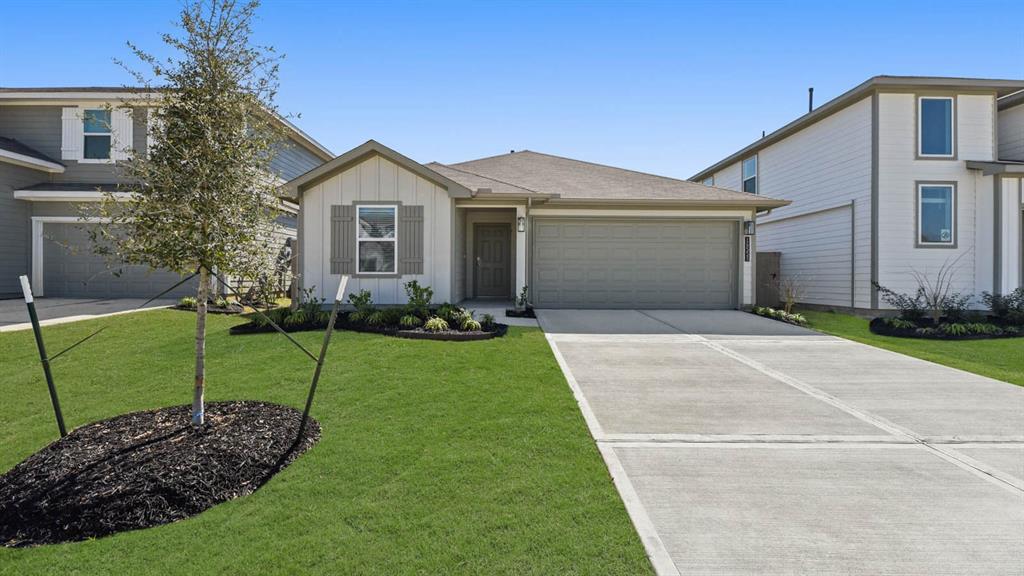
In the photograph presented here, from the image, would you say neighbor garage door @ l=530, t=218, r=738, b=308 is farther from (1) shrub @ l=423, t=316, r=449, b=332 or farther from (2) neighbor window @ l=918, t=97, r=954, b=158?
(2) neighbor window @ l=918, t=97, r=954, b=158

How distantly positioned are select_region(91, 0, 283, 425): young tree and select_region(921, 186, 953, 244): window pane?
47.1ft

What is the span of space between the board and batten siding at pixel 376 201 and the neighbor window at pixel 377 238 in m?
0.22

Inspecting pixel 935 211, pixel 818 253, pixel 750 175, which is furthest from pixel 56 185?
pixel 935 211

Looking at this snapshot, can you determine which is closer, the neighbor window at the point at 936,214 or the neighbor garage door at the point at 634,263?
the neighbor window at the point at 936,214

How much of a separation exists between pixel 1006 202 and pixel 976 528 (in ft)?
43.1

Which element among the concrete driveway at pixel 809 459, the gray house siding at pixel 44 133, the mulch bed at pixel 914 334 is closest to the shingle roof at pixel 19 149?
the gray house siding at pixel 44 133

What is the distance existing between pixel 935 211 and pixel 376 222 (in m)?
13.4

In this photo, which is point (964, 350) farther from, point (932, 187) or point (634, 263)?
point (634, 263)

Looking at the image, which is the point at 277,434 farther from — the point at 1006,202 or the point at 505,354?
the point at 1006,202

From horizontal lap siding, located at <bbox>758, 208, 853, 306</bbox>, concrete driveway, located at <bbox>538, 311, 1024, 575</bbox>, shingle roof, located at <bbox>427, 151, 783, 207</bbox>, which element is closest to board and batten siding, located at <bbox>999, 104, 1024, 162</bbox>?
horizontal lap siding, located at <bbox>758, 208, 853, 306</bbox>

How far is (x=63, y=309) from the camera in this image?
401 inches

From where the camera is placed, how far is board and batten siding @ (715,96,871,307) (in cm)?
1204

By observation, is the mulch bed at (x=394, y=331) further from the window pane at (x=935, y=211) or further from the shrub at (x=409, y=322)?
the window pane at (x=935, y=211)

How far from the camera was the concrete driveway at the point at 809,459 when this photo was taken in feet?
8.23
